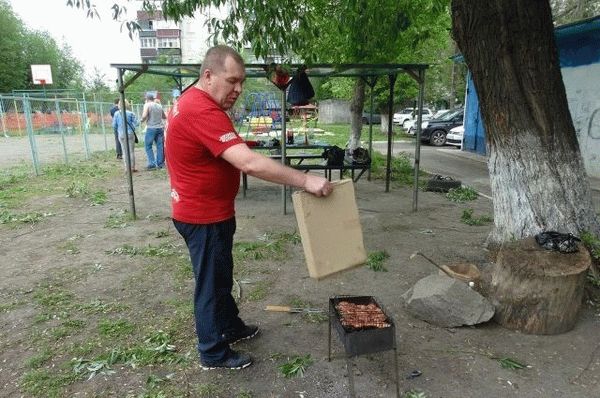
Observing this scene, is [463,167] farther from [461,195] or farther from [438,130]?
[438,130]

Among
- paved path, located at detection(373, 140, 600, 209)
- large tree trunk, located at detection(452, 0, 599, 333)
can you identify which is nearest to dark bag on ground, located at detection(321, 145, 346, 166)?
paved path, located at detection(373, 140, 600, 209)

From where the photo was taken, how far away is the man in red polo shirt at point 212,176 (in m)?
2.41

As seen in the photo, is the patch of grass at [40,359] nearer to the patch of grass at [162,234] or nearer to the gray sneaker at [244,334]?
the gray sneaker at [244,334]

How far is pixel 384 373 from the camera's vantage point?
2.97m

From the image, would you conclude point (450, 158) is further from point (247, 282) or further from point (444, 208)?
point (247, 282)

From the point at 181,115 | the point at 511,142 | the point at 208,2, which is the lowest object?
the point at 511,142

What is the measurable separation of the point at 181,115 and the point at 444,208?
589cm

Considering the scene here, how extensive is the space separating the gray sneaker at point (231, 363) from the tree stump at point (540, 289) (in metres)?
2.13

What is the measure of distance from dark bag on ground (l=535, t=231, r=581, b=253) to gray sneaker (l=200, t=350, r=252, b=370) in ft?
8.74

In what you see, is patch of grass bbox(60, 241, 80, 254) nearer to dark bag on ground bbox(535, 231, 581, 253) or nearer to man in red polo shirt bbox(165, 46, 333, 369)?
man in red polo shirt bbox(165, 46, 333, 369)

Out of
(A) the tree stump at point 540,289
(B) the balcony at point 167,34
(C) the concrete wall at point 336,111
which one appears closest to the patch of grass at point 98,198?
(A) the tree stump at point 540,289

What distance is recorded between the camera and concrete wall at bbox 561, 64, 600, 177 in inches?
370

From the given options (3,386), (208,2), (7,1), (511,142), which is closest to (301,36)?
(208,2)

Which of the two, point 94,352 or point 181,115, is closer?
point 181,115
